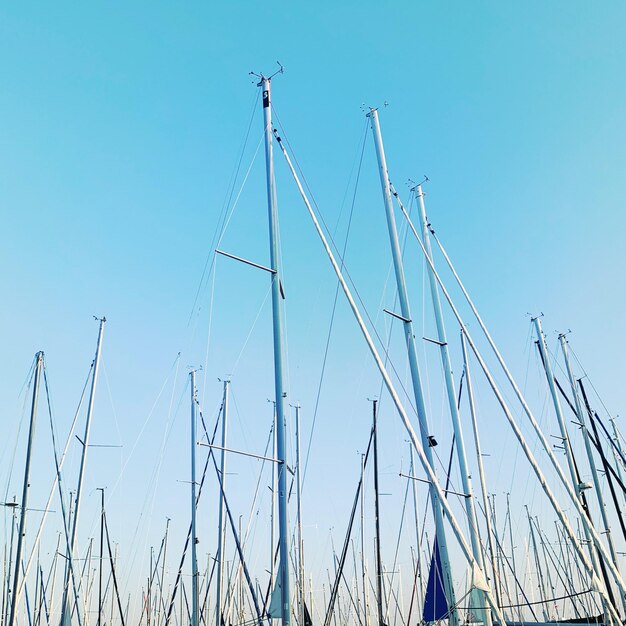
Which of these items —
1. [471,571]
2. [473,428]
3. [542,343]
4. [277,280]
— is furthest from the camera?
[542,343]

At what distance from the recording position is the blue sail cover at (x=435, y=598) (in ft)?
52.4

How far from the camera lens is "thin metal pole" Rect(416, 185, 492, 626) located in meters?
15.2

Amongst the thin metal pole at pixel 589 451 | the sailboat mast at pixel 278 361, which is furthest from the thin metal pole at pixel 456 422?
the thin metal pole at pixel 589 451

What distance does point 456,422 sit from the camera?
18.7 metres

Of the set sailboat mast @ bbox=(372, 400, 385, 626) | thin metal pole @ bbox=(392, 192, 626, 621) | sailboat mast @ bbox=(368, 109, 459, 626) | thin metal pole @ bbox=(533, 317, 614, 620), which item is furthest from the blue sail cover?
sailboat mast @ bbox=(372, 400, 385, 626)

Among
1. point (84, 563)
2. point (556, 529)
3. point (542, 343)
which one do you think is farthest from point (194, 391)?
point (556, 529)

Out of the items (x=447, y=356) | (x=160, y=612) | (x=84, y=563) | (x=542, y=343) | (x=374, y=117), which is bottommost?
(x=160, y=612)

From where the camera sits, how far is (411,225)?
21.0 meters

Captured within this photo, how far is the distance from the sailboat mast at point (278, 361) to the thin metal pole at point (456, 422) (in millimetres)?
4566

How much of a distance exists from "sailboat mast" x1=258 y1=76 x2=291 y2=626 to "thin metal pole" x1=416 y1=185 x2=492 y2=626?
4.57 m

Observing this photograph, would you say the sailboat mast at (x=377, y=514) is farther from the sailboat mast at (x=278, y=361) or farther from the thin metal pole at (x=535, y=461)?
the sailboat mast at (x=278, y=361)

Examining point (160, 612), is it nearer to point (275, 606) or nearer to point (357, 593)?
point (357, 593)

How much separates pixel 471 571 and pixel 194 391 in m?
22.5

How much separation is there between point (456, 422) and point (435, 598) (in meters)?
5.03
